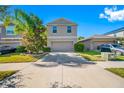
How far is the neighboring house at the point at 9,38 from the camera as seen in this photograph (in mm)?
26802

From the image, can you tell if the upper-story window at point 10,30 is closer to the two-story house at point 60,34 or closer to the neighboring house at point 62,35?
the two-story house at point 60,34

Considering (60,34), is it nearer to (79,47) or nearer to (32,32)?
(79,47)

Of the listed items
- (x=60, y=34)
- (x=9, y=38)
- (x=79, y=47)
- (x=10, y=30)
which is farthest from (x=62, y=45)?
(x=10, y=30)

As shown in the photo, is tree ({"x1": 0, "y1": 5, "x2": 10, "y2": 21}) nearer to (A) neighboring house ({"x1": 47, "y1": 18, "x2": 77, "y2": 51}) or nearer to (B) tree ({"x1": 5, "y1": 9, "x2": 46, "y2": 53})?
(B) tree ({"x1": 5, "y1": 9, "x2": 46, "y2": 53})

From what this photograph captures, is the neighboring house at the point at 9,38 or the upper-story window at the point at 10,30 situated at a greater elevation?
the upper-story window at the point at 10,30

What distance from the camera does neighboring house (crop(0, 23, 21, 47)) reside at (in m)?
26.8

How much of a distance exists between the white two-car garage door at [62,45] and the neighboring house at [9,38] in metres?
5.27

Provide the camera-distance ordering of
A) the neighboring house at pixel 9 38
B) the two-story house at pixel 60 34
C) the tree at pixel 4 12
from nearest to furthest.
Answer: the tree at pixel 4 12 → the neighboring house at pixel 9 38 → the two-story house at pixel 60 34

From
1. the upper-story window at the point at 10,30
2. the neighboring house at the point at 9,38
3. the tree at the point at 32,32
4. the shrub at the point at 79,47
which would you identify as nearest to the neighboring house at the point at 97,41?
the shrub at the point at 79,47

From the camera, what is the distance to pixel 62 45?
2998 centimetres

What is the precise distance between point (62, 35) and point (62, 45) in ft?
4.73

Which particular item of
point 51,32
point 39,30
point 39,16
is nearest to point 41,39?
point 39,30
